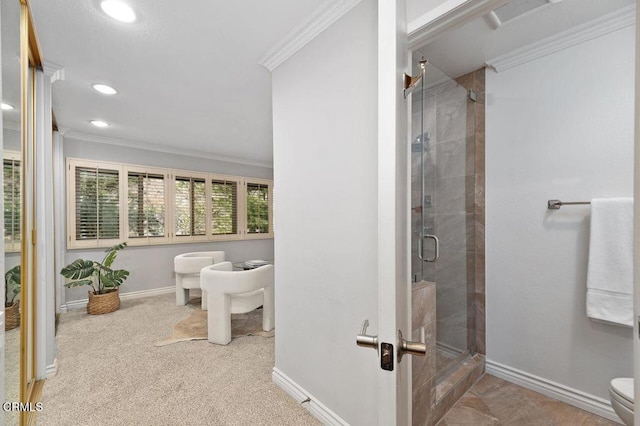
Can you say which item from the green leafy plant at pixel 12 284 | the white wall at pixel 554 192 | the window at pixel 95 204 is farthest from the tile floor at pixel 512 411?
the window at pixel 95 204

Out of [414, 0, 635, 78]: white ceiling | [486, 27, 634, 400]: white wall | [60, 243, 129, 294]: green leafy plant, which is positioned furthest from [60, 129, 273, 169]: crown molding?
[486, 27, 634, 400]: white wall

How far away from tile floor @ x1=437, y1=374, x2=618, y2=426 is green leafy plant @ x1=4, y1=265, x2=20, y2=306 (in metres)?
2.27

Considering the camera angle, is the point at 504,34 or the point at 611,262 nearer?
the point at 611,262

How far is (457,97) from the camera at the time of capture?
90.5 inches

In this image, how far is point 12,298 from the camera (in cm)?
116

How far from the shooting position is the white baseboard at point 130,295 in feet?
12.9

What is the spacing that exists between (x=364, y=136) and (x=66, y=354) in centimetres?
329

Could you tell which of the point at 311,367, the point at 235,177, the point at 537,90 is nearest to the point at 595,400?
the point at 311,367

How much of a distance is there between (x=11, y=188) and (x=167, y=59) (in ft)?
4.66

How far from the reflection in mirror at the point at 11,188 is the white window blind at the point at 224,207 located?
396 cm

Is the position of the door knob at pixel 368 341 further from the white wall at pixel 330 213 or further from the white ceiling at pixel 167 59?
the white ceiling at pixel 167 59

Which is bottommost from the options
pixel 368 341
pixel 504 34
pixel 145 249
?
pixel 145 249

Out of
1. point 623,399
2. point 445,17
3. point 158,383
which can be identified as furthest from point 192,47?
point 623,399

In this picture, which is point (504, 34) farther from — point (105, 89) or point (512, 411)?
point (105, 89)
